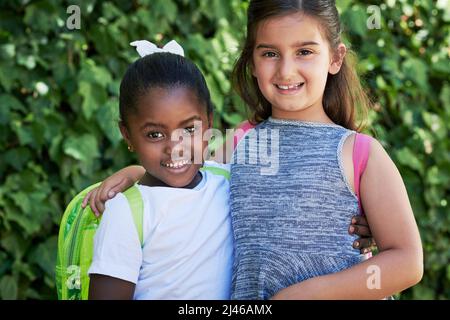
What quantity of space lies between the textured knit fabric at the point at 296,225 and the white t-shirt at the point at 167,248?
68mm

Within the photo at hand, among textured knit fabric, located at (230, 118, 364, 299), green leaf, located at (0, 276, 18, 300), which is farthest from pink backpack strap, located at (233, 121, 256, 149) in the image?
green leaf, located at (0, 276, 18, 300)

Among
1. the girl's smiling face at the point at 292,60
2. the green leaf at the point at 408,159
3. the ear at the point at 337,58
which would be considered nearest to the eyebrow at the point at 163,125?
the girl's smiling face at the point at 292,60

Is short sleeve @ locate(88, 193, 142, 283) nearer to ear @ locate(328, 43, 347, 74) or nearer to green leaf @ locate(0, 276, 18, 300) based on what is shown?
ear @ locate(328, 43, 347, 74)

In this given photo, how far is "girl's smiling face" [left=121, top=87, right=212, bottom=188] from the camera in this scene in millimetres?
2061

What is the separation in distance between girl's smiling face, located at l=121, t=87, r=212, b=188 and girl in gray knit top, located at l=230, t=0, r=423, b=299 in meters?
0.20

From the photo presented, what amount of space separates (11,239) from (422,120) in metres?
2.21

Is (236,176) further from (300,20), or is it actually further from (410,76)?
(410,76)

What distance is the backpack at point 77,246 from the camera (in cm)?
218

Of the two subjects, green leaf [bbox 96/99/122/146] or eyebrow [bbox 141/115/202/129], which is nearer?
eyebrow [bbox 141/115/202/129]

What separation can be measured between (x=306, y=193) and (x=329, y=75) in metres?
0.44

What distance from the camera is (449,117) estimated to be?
4.41 metres

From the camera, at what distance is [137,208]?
2.04m

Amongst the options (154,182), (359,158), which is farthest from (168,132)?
(359,158)

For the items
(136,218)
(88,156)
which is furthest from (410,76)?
(136,218)
